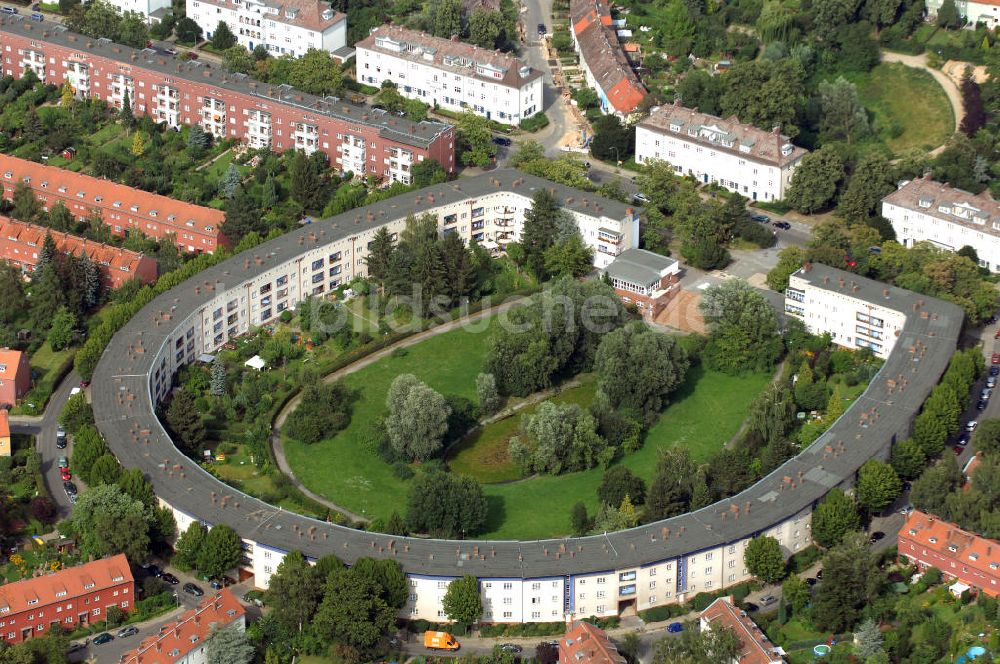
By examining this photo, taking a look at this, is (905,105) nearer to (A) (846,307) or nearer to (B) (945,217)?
(B) (945,217)

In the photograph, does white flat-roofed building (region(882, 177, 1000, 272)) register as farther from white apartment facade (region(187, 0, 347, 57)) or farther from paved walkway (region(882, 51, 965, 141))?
white apartment facade (region(187, 0, 347, 57))

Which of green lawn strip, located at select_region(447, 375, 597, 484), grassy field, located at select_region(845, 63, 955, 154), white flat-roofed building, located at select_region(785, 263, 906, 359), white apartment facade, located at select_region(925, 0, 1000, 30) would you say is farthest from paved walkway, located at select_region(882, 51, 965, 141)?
green lawn strip, located at select_region(447, 375, 597, 484)

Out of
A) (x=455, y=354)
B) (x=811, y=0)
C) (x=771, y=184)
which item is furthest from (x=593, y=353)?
(x=811, y=0)

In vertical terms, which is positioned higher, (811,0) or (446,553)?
(811,0)

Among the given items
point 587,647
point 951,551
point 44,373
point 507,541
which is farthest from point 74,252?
point 951,551

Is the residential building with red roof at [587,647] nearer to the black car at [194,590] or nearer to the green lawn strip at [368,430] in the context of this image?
the green lawn strip at [368,430]

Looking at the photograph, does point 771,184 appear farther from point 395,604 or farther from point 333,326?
point 395,604
